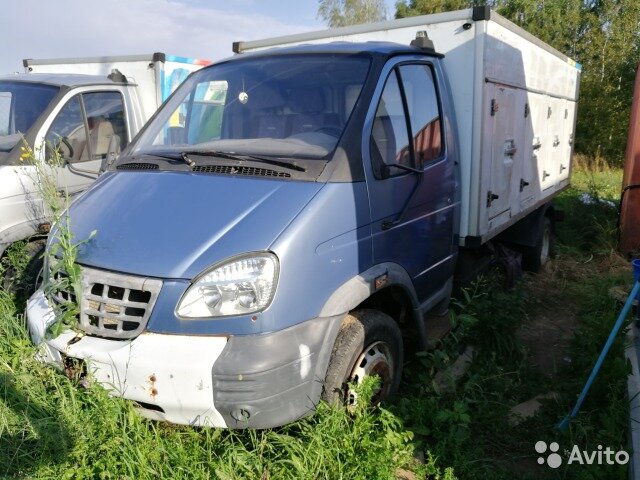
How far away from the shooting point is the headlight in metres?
2.38

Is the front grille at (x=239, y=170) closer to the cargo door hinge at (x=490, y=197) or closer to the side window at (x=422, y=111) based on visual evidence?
the side window at (x=422, y=111)

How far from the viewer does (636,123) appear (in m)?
6.51

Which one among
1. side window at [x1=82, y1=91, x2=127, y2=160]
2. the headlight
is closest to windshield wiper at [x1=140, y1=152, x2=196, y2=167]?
the headlight

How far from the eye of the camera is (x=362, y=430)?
269 centimetres

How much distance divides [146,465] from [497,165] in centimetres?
354

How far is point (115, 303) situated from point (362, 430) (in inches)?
54.1

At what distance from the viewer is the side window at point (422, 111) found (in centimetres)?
349

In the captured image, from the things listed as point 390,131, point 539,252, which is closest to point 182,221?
point 390,131

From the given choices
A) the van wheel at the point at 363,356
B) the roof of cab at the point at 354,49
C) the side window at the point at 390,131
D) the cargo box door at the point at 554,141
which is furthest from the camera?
the cargo box door at the point at 554,141

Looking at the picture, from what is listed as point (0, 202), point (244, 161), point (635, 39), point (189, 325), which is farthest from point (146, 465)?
point (635, 39)

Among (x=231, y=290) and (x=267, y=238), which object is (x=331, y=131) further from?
(x=231, y=290)

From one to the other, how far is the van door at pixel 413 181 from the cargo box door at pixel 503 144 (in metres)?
0.63

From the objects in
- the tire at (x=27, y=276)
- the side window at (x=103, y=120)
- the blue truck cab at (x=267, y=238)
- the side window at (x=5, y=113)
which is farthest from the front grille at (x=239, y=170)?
the side window at (x=5, y=113)

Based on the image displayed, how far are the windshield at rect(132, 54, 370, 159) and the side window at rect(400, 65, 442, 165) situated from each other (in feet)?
1.41
